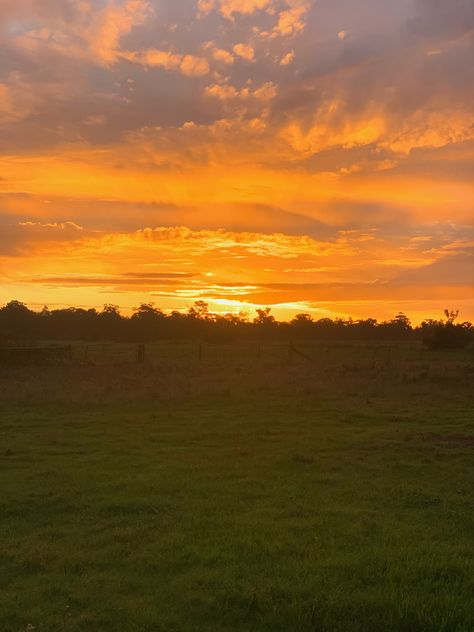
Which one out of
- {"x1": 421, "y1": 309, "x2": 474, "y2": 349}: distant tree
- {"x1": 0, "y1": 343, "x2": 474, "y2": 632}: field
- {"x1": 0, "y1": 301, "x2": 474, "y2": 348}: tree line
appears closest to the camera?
{"x1": 0, "y1": 343, "x2": 474, "y2": 632}: field

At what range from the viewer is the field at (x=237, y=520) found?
5789 mm

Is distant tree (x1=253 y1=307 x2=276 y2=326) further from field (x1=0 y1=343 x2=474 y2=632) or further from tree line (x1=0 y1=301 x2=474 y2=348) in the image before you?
field (x1=0 y1=343 x2=474 y2=632)

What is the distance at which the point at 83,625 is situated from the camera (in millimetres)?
5551

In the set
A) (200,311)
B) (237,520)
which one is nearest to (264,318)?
(200,311)

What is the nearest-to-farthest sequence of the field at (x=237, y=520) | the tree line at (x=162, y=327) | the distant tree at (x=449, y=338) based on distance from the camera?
the field at (x=237, y=520) < the distant tree at (x=449, y=338) < the tree line at (x=162, y=327)

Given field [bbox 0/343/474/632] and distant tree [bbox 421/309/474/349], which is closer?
field [bbox 0/343/474/632]

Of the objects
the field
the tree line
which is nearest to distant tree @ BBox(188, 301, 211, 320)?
the tree line

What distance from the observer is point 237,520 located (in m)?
8.49

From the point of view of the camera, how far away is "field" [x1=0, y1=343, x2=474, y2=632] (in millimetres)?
5789

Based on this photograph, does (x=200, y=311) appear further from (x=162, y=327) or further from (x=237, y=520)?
(x=237, y=520)

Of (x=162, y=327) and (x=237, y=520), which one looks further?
(x=162, y=327)

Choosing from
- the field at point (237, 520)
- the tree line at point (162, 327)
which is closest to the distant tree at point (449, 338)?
the tree line at point (162, 327)

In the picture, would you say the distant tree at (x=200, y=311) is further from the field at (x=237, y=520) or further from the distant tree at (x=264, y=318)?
the field at (x=237, y=520)

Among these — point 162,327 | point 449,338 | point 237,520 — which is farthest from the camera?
point 162,327
